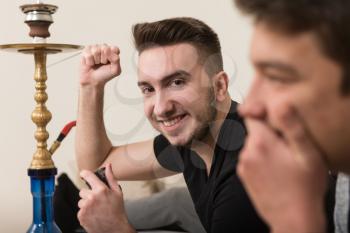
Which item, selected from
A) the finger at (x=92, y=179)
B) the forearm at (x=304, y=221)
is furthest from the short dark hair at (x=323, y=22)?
the finger at (x=92, y=179)

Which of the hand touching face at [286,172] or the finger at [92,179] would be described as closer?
the hand touching face at [286,172]

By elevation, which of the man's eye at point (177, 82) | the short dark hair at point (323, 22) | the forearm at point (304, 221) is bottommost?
the forearm at point (304, 221)

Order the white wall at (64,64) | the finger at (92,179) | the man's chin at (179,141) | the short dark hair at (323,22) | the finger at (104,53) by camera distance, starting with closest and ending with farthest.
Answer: the short dark hair at (323,22) < the finger at (92,179) < the finger at (104,53) < the man's chin at (179,141) < the white wall at (64,64)

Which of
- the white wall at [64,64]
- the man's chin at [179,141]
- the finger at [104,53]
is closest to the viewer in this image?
the finger at [104,53]

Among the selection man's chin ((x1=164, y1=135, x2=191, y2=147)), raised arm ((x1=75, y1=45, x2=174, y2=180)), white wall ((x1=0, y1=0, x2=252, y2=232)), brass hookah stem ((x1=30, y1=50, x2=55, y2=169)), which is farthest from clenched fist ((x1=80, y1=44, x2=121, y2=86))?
white wall ((x1=0, y1=0, x2=252, y2=232))

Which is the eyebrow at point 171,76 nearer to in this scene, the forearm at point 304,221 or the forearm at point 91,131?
the forearm at point 91,131

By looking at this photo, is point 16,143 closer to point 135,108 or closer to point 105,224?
point 135,108

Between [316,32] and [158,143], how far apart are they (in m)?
1.05

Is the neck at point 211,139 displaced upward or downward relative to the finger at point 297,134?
downward

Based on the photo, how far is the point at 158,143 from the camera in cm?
169

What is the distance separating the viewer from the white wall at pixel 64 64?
7.72 feet

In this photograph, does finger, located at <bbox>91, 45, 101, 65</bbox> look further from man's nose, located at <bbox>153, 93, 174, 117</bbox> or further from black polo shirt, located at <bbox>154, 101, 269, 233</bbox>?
black polo shirt, located at <bbox>154, 101, 269, 233</bbox>

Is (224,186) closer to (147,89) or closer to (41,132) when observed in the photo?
(147,89)

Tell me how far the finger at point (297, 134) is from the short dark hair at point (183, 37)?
0.74 meters
